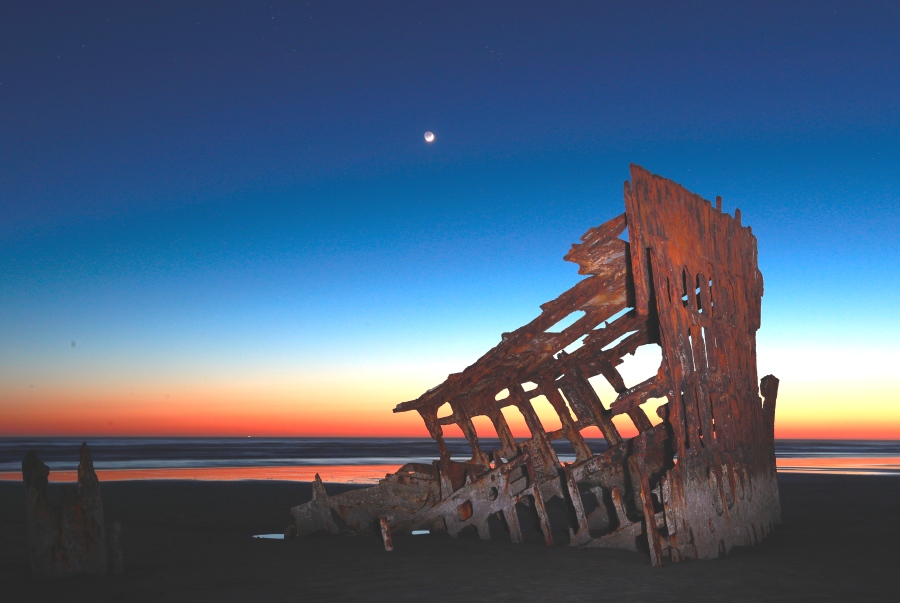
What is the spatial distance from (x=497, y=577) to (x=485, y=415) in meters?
3.97

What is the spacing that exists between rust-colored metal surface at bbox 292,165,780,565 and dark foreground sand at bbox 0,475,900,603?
0.41 meters

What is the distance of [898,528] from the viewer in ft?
39.6

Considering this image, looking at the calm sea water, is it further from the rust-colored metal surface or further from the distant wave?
the rust-colored metal surface

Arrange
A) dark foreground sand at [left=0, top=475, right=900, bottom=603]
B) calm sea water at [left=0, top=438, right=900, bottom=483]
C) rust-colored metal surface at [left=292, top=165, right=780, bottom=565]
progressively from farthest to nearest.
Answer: calm sea water at [left=0, top=438, right=900, bottom=483], rust-colored metal surface at [left=292, top=165, right=780, bottom=565], dark foreground sand at [left=0, top=475, right=900, bottom=603]

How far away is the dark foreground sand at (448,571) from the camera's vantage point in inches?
265

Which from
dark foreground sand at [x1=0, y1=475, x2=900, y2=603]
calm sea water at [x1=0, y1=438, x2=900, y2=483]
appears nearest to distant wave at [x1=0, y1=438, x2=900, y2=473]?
calm sea water at [x1=0, y1=438, x2=900, y2=483]

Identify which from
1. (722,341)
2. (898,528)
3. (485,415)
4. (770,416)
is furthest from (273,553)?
(898,528)

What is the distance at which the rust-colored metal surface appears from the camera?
849cm

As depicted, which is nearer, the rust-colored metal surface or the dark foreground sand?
the dark foreground sand

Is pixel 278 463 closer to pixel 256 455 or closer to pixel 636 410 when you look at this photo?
pixel 256 455

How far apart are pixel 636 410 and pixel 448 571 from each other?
4043 mm

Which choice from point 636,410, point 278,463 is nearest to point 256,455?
point 278,463

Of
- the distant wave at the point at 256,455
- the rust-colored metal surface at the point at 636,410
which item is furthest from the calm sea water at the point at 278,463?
the rust-colored metal surface at the point at 636,410

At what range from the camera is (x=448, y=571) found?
7855 mm
